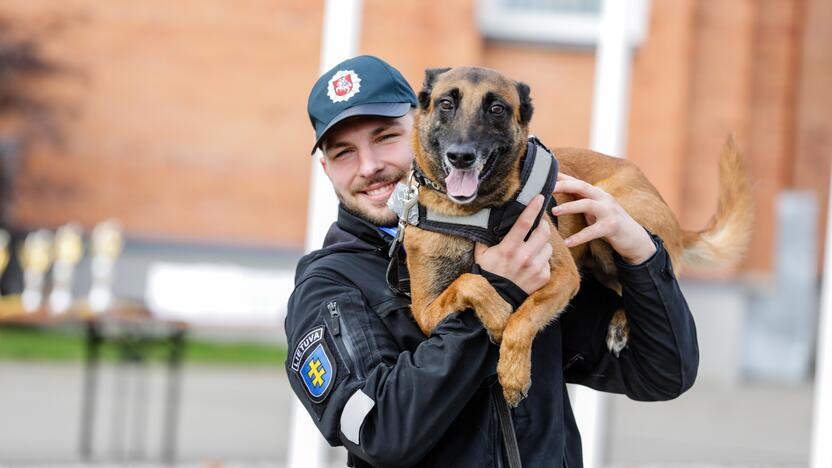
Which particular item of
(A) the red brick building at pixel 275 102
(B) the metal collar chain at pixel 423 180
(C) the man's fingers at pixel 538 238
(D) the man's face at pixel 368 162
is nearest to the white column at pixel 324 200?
(D) the man's face at pixel 368 162

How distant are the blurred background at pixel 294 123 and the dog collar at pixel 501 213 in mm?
13525

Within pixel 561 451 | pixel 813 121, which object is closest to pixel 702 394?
pixel 813 121

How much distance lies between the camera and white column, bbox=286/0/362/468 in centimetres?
418

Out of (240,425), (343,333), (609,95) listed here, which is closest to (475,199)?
(343,333)

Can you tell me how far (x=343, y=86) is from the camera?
2.57 metres

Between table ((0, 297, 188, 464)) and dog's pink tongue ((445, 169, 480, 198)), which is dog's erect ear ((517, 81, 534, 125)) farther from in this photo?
table ((0, 297, 188, 464))

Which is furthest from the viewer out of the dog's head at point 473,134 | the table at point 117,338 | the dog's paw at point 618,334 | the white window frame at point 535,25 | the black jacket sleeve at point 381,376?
the white window frame at point 535,25

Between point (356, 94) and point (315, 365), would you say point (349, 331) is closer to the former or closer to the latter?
point (315, 365)

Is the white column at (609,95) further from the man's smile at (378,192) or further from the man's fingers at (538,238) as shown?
the man's fingers at (538,238)

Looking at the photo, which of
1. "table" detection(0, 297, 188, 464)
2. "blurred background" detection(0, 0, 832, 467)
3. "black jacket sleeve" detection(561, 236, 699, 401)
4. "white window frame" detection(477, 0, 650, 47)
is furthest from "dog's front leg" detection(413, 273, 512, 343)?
"white window frame" detection(477, 0, 650, 47)

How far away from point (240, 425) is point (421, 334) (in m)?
7.75

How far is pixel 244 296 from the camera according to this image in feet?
30.0

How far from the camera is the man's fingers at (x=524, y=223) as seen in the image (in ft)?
7.64

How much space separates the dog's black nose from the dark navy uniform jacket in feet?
1.00
